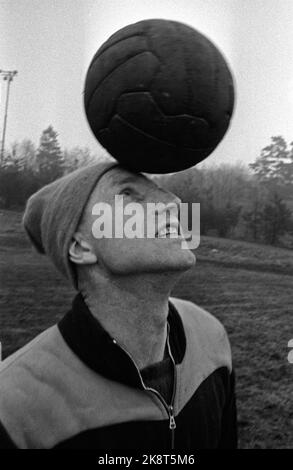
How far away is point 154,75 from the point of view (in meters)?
0.86

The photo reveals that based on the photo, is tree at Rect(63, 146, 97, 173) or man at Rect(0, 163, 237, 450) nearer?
man at Rect(0, 163, 237, 450)

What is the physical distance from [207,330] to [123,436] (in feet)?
1.06

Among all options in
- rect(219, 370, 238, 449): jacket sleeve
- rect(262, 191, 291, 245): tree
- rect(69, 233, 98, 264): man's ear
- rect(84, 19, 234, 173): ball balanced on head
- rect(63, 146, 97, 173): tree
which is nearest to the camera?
rect(84, 19, 234, 173): ball balanced on head

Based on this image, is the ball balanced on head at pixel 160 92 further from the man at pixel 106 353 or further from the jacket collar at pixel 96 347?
the jacket collar at pixel 96 347

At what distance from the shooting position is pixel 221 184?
1572mm

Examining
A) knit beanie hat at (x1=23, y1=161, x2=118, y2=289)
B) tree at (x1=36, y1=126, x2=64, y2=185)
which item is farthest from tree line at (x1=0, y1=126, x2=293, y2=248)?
knit beanie hat at (x1=23, y1=161, x2=118, y2=289)

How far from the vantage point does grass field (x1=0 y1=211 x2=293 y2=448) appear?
1521mm

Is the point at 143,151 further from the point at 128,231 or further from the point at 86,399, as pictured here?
the point at 86,399

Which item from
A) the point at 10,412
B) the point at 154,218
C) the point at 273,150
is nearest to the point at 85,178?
the point at 154,218

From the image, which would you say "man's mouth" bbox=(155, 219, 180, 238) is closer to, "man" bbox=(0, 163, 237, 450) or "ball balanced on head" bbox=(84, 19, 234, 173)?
"man" bbox=(0, 163, 237, 450)

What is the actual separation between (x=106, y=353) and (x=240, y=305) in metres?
0.76

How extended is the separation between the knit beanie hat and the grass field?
1.66ft

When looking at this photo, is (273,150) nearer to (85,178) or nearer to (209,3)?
(209,3)

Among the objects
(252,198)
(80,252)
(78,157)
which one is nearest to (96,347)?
(80,252)
